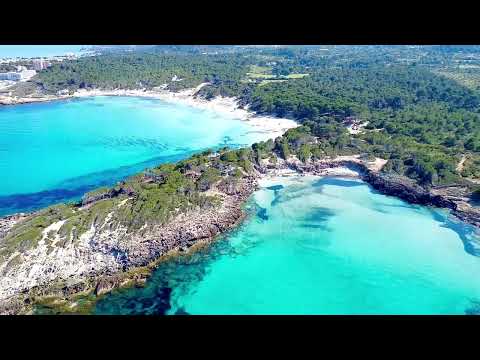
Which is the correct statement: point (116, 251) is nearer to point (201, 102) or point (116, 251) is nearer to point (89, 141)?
point (89, 141)

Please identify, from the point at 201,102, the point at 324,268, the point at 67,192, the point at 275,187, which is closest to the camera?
the point at 324,268

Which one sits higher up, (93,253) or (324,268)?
(93,253)

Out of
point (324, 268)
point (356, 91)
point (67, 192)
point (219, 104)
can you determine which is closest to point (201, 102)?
point (219, 104)

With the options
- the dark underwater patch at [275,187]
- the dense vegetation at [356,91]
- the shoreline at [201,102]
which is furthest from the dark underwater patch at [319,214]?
the shoreline at [201,102]

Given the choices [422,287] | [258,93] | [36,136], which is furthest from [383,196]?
[36,136]

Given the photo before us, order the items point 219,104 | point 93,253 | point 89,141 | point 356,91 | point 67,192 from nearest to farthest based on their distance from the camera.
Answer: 1. point 93,253
2. point 67,192
3. point 89,141
4. point 356,91
5. point 219,104

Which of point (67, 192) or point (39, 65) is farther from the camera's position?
point (39, 65)

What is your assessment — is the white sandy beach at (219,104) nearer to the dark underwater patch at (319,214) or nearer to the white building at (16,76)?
the white building at (16,76)

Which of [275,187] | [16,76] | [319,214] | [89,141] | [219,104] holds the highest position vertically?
[16,76]

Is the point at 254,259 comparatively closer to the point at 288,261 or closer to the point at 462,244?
the point at 288,261
